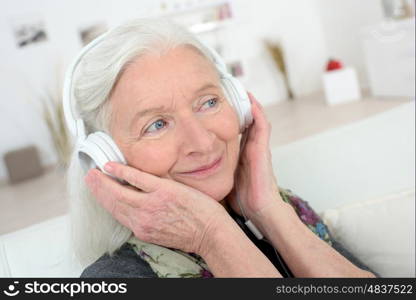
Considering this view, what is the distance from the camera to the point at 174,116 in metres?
1.13

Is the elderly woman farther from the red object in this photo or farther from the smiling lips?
the red object

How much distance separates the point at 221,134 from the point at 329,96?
537cm

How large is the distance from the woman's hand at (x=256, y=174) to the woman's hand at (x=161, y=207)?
0.19 m

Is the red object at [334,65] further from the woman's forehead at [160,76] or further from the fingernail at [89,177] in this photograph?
the fingernail at [89,177]

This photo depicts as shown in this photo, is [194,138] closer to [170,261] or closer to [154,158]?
[154,158]

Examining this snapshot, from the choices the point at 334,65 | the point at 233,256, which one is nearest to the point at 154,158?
the point at 233,256

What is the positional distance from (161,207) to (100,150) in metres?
0.18

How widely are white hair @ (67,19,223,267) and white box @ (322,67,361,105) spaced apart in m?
5.25

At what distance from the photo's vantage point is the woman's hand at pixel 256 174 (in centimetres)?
A: 125

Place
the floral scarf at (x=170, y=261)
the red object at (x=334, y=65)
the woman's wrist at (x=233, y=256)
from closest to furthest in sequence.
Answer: the woman's wrist at (x=233, y=256) < the floral scarf at (x=170, y=261) < the red object at (x=334, y=65)

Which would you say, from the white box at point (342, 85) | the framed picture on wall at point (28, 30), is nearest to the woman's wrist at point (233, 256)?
the white box at point (342, 85)

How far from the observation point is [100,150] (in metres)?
1.10

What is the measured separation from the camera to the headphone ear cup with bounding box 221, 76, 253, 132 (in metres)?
1.26

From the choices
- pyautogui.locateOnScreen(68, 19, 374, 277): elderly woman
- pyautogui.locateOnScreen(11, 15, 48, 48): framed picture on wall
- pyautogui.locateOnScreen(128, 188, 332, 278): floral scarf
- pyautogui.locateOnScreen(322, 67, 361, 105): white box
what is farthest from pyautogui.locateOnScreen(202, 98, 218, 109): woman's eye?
pyautogui.locateOnScreen(11, 15, 48, 48): framed picture on wall
